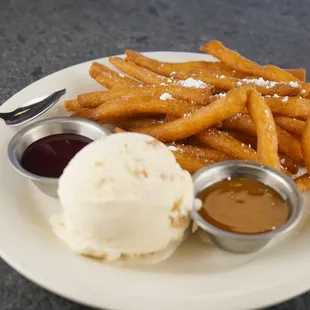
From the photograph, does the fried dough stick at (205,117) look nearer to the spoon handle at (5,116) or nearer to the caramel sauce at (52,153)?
the caramel sauce at (52,153)

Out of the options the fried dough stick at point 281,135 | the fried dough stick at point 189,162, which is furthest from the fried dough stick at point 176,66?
the fried dough stick at point 189,162

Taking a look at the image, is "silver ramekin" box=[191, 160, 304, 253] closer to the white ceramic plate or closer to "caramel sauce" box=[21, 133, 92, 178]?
the white ceramic plate

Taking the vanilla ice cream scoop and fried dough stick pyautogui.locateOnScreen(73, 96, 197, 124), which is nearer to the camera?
the vanilla ice cream scoop

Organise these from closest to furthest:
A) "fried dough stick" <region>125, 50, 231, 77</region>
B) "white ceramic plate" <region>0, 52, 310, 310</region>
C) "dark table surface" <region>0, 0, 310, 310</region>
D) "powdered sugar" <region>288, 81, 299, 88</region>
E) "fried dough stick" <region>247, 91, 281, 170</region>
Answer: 1. "white ceramic plate" <region>0, 52, 310, 310</region>
2. "fried dough stick" <region>247, 91, 281, 170</region>
3. "powdered sugar" <region>288, 81, 299, 88</region>
4. "fried dough stick" <region>125, 50, 231, 77</region>
5. "dark table surface" <region>0, 0, 310, 310</region>

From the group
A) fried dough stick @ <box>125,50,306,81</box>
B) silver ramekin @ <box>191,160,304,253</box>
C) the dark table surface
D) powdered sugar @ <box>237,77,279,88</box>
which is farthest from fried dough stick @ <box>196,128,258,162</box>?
the dark table surface

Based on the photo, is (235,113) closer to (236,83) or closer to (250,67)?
(236,83)

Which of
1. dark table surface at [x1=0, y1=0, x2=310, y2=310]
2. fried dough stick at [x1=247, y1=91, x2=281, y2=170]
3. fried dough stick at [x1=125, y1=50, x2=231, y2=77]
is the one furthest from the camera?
dark table surface at [x1=0, y1=0, x2=310, y2=310]

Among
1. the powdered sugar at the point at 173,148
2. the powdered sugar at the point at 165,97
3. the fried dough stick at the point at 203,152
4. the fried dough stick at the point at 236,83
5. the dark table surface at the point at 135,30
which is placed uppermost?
the powdered sugar at the point at 165,97
